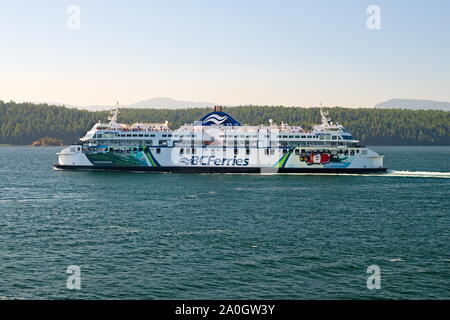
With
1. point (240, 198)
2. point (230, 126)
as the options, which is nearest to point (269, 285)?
point (240, 198)

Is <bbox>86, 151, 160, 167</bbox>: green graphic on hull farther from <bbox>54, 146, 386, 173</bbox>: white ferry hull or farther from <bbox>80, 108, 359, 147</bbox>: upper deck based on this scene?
<bbox>80, 108, 359, 147</bbox>: upper deck

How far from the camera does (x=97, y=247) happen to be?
1156 inches

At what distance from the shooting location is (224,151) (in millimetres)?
73750

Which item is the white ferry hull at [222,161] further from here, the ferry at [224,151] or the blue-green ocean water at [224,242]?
the blue-green ocean water at [224,242]

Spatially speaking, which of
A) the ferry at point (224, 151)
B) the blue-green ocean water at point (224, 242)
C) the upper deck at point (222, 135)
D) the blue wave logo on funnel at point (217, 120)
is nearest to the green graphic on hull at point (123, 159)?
the ferry at point (224, 151)

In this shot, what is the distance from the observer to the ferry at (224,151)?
71438mm

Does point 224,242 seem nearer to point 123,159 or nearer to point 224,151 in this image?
point 224,151

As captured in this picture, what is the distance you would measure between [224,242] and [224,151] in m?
43.5

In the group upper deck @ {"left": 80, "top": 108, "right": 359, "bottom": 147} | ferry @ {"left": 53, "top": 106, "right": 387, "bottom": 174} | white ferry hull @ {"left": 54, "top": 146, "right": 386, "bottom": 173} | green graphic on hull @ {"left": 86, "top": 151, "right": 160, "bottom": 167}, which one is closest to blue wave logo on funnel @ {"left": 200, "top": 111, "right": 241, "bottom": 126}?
upper deck @ {"left": 80, "top": 108, "right": 359, "bottom": 147}

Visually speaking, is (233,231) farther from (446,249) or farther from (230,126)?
(230,126)

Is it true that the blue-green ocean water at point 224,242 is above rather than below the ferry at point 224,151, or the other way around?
below

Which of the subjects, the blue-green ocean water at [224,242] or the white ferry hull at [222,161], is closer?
the blue-green ocean water at [224,242]

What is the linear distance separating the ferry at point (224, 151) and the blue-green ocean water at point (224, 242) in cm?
1519

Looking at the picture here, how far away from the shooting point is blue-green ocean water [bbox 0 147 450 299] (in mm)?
22734
